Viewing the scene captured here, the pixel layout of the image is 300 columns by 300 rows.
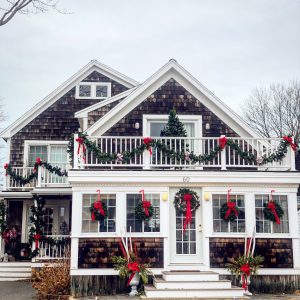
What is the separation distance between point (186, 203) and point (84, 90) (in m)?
10.6

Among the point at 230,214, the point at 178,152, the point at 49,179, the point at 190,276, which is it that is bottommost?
the point at 190,276

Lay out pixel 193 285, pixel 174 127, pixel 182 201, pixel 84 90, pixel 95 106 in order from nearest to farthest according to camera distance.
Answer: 1. pixel 193 285
2. pixel 182 201
3. pixel 174 127
4. pixel 95 106
5. pixel 84 90

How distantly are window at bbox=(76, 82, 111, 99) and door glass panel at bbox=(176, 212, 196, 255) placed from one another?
1015 cm

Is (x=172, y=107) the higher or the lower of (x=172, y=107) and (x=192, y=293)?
the higher

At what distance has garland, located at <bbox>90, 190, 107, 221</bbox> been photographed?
13.4m

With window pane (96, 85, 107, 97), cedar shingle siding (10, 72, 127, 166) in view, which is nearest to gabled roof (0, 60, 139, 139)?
cedar shingle siding (10, 72, 127, 166)

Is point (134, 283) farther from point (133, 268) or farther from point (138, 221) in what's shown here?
point (138, 221)

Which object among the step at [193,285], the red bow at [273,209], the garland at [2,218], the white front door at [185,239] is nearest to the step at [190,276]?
the step at [193,285]

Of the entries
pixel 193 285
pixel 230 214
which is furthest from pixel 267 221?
pixel 193 285

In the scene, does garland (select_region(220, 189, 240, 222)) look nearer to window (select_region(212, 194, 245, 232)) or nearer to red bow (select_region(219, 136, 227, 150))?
window (select_region(212, 194, 245, 232))

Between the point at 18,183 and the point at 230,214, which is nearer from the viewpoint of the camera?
the point at 230,214

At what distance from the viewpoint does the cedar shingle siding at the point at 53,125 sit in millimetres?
21609

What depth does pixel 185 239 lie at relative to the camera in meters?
14.0

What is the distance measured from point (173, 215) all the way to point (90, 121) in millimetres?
5247
